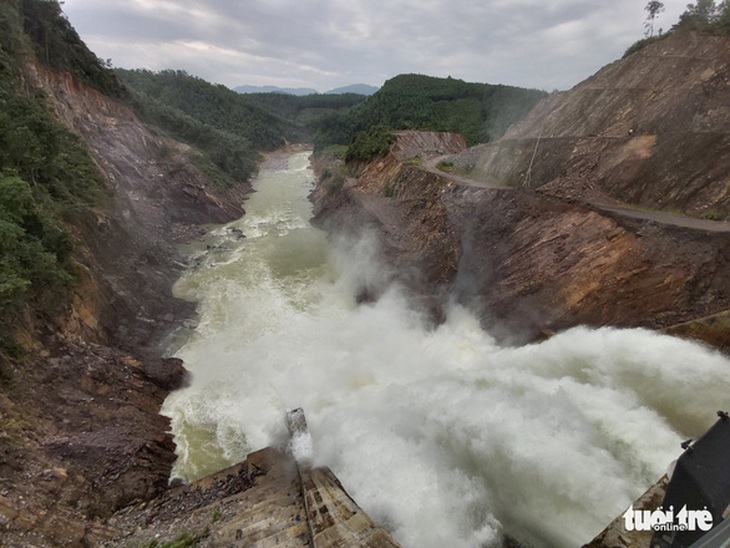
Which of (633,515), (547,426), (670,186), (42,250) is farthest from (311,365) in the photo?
(670,186)

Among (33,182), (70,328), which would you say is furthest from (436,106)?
(70,328)

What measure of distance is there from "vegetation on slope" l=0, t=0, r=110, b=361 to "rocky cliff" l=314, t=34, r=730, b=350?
14.2m

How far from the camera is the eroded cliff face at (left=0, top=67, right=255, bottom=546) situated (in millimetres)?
8430

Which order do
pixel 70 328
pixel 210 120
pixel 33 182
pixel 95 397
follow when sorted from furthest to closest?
pixel 210 120 < pixel 33 182 < pixel 70 328 < pixel 95 397

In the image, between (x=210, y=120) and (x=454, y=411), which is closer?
(x=454, y=411)

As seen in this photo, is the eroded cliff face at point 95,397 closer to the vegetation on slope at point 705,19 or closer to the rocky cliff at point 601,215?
the rocky cliff at point 601,215

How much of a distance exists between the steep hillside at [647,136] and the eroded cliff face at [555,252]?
14cm

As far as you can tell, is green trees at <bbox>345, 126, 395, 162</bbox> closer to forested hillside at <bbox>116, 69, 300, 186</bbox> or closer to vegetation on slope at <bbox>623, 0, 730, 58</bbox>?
forested hillside at <bbox>116, 69, 300, 186</bbox>

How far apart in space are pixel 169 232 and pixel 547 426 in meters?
26.7

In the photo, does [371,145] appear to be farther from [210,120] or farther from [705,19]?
[210,120]

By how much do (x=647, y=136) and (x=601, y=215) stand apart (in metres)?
4.53

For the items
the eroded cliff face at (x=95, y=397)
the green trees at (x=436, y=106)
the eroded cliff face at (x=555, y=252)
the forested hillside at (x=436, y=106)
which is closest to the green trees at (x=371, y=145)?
the eroded cliff face at (x=555, y=252)

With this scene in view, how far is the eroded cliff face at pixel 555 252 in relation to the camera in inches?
475

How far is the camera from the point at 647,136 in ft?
52.6
